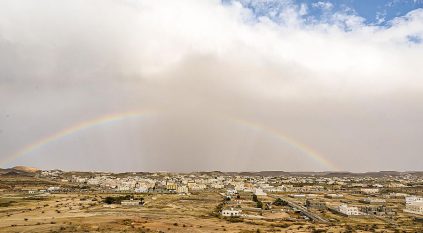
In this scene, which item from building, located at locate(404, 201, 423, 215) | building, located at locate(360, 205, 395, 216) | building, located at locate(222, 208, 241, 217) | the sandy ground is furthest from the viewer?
building, located at locate(404, 201, 423, 215)

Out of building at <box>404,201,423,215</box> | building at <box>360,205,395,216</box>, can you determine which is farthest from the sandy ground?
building at <box>404,201,423,215</box>

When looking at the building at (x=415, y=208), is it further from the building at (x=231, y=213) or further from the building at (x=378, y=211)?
the building at (x=231, y=213)

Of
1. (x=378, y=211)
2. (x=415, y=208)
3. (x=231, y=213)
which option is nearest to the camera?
(x=231, y=213)

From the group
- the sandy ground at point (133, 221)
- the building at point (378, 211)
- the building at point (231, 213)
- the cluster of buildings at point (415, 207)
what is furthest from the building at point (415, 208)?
the building at point (231, 213)

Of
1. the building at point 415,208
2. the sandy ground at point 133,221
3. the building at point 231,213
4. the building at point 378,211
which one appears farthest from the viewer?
the building at point 415,208

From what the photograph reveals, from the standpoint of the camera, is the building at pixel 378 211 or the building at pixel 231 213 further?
the building at pixel 378 211

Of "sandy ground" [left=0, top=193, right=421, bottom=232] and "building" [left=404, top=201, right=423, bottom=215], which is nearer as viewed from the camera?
"sandy ground" [left=0, top=193, right=421, bottom=232]

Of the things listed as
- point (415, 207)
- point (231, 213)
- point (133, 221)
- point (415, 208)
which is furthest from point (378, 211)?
point (133, 221)

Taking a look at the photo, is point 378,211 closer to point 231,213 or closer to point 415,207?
point 415,207

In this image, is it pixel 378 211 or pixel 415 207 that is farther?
pixel 415 207

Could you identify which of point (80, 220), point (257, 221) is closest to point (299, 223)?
point (257, 221)

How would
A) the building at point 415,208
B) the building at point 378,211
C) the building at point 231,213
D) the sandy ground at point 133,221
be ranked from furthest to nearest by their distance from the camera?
the building at point 415,208
the building at point 378,211
the building at point 231,213
the sandy ground at point 133,221

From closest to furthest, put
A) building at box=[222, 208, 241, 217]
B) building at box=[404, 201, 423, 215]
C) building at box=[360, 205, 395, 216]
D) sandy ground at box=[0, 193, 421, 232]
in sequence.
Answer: sandy ground at box=[0, 193, 421, 232]
building at box=[222, 208, 241, 217]
building at box=[360, 205, 395, 216]
building at box=[404, 201, 423, 215]

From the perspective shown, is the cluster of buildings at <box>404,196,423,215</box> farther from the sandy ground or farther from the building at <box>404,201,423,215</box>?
the sandy ground
